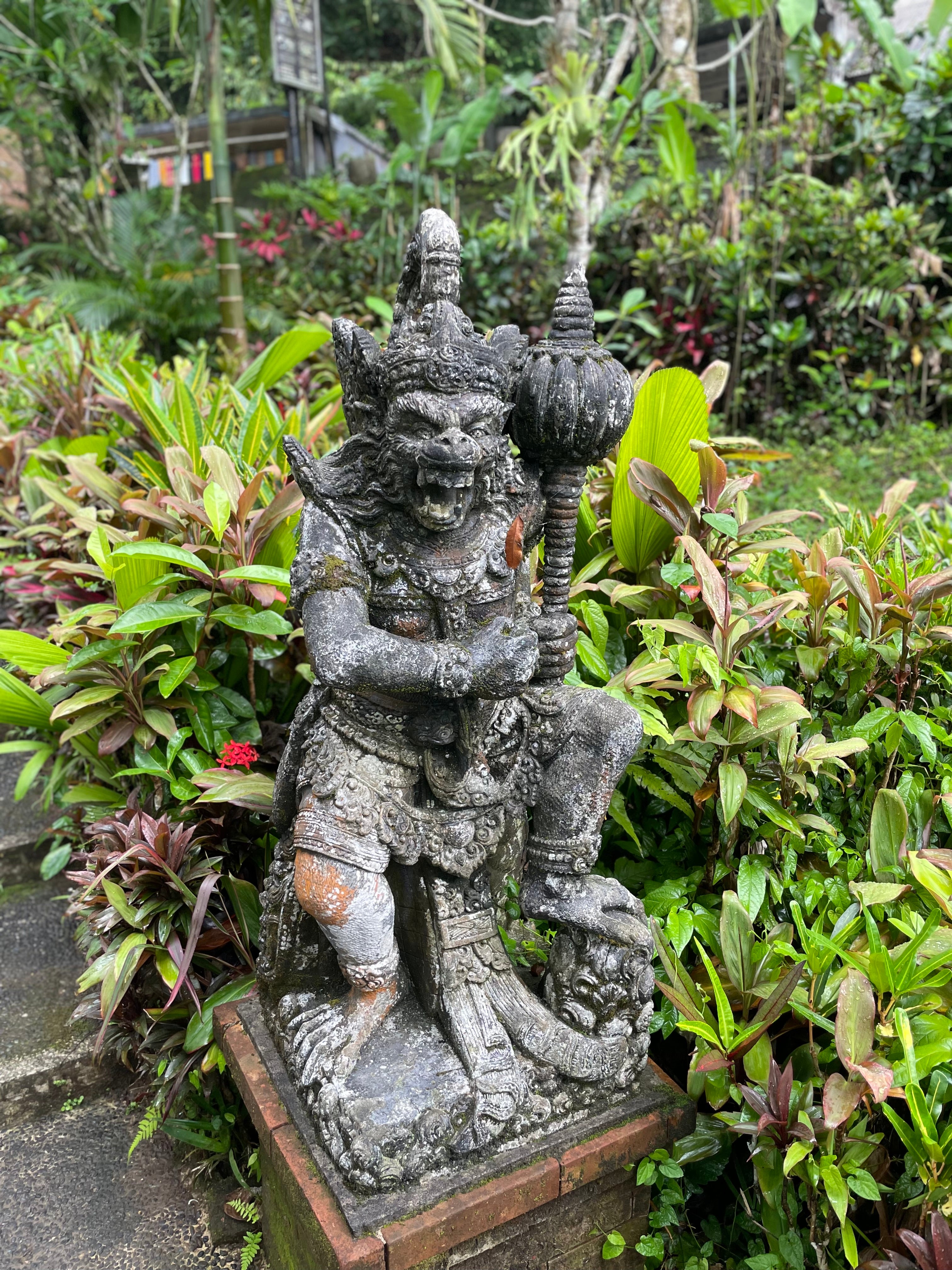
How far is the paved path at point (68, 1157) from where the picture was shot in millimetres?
2062

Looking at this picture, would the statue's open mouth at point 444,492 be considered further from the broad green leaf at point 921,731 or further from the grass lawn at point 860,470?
the grass lawn at point 860,470

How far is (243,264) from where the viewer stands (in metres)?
9.33

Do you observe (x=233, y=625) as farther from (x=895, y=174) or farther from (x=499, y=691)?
(x=895, y=174)

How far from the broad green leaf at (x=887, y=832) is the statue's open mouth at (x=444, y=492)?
113cm

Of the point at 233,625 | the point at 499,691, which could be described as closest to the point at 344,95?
the point at 233,625

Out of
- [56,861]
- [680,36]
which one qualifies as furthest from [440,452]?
[680,36]

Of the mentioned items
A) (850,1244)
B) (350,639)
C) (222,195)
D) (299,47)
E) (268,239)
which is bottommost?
(850,1244)

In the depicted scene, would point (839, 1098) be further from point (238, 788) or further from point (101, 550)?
point (101, 550)

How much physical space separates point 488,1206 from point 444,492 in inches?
48.8

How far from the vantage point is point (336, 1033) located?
1774 millimetres

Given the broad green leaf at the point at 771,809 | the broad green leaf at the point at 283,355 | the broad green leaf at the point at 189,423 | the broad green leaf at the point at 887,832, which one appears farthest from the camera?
the broad green leaf at the point at 283,355

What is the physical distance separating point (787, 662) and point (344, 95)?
1566 centimetres

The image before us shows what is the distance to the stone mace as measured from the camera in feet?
5.18

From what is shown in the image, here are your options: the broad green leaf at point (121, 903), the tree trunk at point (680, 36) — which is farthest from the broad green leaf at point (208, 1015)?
the tree trunk at point (680, 36)
